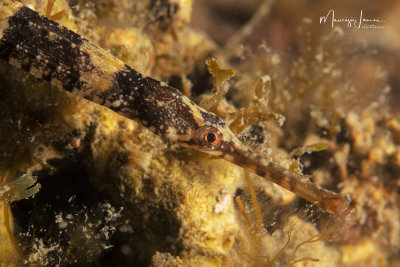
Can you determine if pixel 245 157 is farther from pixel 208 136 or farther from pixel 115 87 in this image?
pixel 115 87

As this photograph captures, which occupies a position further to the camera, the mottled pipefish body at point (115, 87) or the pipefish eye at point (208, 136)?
the pipefish eye at point (208, 136)

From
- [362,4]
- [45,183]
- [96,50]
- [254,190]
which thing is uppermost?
[362,4]

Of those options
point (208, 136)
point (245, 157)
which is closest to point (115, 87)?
point (208, 136)

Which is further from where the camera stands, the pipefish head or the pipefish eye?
the pipefish eye

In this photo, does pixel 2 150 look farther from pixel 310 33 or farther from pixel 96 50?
pixel 310 33

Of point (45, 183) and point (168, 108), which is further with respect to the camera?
point (45, 183)

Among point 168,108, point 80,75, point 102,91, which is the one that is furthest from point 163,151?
point 80,75
